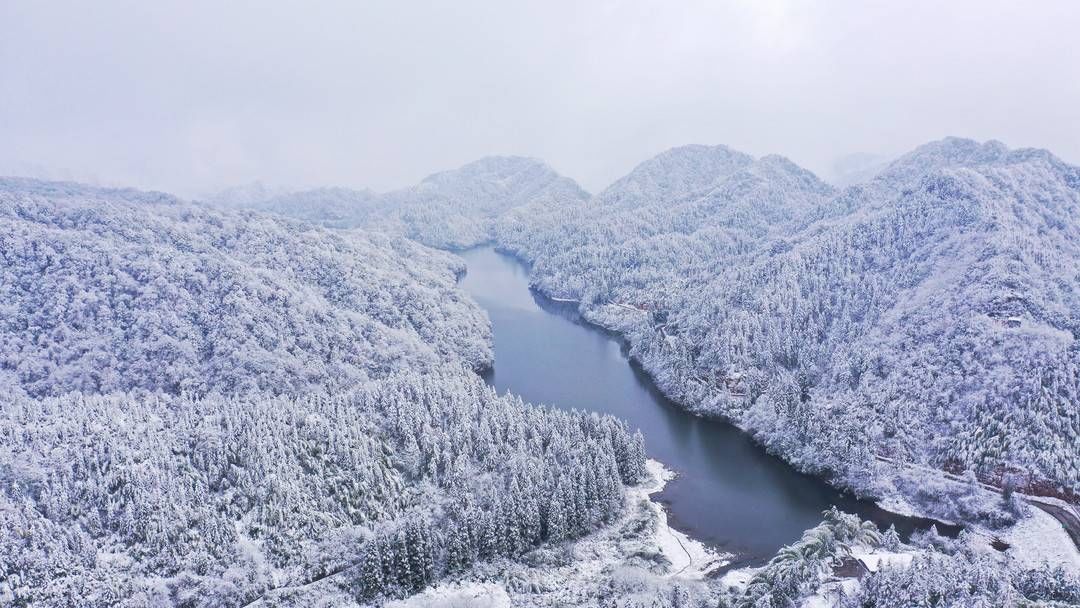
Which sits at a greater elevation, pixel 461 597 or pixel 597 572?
pixel 597 572

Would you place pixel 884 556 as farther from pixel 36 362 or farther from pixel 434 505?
pixel 36 362

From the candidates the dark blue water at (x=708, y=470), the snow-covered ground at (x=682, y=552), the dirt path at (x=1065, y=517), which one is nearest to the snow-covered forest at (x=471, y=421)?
the snow-covered ground at (x=682, y=552)

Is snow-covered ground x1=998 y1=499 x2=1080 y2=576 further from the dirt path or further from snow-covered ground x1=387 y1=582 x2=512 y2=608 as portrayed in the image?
snow-covered ground x1=387 y1=582 x2=512 y2=608

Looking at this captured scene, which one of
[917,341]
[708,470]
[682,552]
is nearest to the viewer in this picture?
[682,552]

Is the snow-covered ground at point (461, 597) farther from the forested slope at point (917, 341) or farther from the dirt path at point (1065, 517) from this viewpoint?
the dirt path at point (1065, 517)

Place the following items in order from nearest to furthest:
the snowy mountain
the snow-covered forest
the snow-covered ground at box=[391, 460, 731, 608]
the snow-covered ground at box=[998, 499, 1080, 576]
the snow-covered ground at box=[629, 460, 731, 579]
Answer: the snow-covered forest < the snow-covered ground at box=[391, 460, 731, 608] < the snow-covered ground at box=[998, 499, 1080, 576] < the snow-covered ground at box=[629, 460, 731, 579] < the snowy mountain

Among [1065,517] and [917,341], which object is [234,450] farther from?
[917,341]

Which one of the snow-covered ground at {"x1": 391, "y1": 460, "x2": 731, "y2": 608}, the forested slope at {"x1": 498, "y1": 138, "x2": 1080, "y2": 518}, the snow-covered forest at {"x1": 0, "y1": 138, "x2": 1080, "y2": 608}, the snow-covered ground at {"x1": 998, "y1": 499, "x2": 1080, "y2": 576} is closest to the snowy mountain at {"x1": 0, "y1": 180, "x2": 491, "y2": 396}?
the snow-covered forest at {"x1": 0, "y1": 138, "x2": 1080, "y2": 608}

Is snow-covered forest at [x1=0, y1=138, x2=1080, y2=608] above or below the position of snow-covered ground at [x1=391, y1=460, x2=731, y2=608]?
above

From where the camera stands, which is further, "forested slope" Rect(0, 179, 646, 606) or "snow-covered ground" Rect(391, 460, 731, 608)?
"snow-covered ground" Rect(391, 460, 731, 608)

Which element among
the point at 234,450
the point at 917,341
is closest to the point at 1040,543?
the point at 917,341
